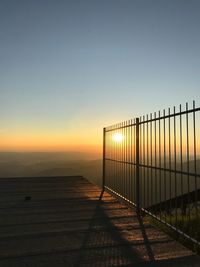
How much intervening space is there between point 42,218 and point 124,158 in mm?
2717

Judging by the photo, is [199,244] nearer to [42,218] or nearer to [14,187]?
[42,218]

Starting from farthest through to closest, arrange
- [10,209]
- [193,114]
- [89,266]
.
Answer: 1. [10,209]
2. [193,114]
3. [89,266]

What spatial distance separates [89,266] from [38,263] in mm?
684

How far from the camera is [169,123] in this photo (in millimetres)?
5598

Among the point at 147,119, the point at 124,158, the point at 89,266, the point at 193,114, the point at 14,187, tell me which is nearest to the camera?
the point at 89,266

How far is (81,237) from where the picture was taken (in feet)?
18.3

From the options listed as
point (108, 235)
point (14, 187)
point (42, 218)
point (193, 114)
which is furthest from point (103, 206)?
point (14, 187)

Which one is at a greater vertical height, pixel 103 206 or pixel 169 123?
pixel 169 123

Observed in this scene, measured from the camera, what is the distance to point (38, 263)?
14.4 feet

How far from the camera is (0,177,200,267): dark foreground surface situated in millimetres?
4496

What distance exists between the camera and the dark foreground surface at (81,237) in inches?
177

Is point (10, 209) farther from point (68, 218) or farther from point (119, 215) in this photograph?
point (119, 215)

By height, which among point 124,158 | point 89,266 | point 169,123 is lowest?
point 89,266

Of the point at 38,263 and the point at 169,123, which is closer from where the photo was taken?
the point at 38,263
